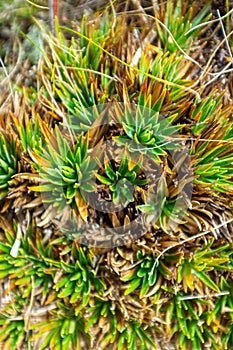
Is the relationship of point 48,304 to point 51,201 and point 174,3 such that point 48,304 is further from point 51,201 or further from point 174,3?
point 174,3

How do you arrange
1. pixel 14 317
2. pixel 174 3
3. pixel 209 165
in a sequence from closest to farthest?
1. pixel 209 165
2. pixel 14 317
3. pixel 174 3

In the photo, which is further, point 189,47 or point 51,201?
point 189,47

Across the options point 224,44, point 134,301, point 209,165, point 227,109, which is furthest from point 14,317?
point 224,44

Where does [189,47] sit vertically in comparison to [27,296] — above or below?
above

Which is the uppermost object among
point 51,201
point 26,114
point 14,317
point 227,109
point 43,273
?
point 26,114

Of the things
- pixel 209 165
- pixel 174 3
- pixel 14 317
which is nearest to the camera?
pixel 209 165

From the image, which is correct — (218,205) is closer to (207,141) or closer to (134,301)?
(207,141)
